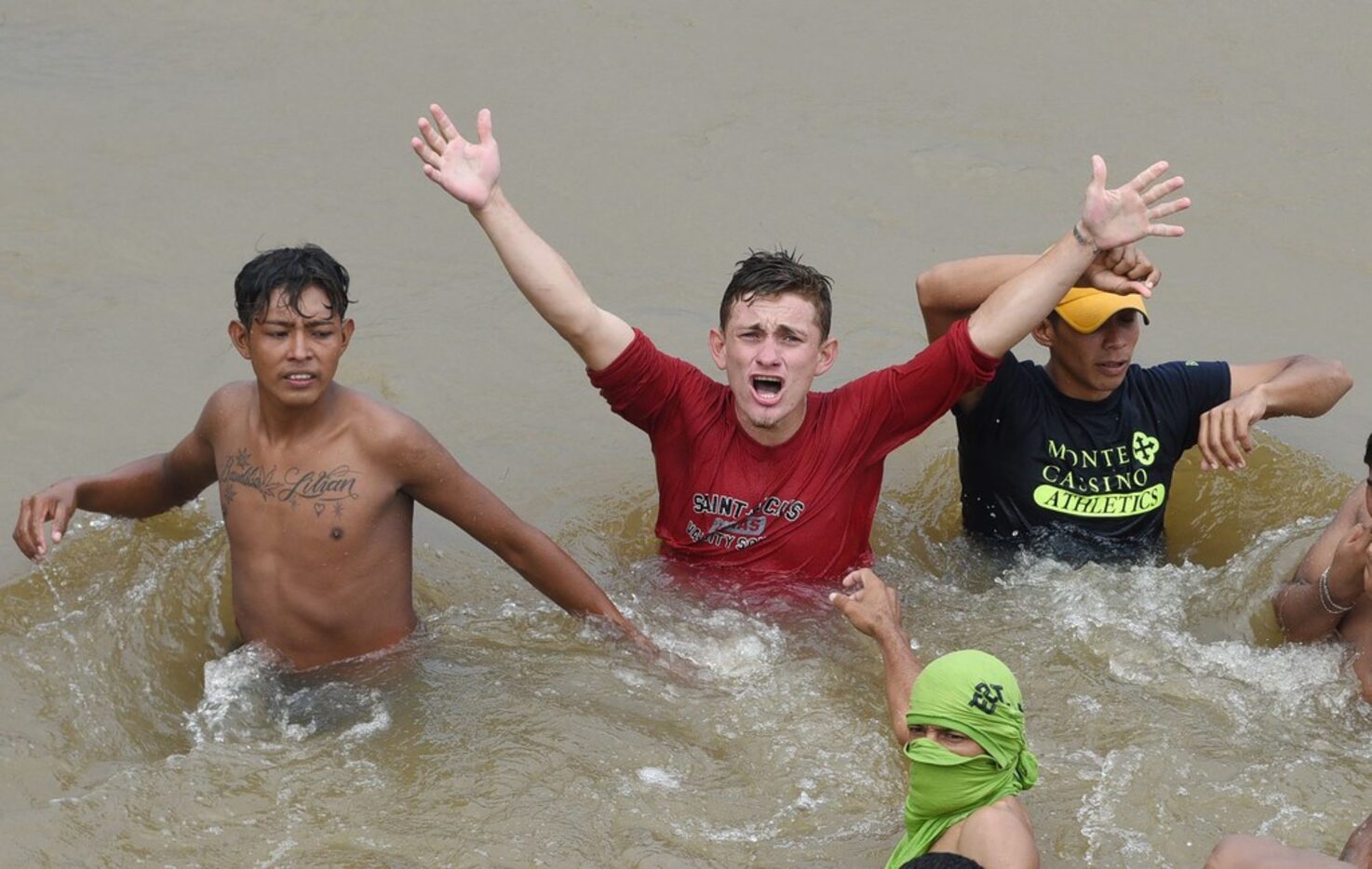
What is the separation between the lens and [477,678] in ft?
17.2

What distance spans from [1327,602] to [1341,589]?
11 cm

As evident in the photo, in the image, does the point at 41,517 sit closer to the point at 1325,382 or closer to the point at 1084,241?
the point at 1084,241

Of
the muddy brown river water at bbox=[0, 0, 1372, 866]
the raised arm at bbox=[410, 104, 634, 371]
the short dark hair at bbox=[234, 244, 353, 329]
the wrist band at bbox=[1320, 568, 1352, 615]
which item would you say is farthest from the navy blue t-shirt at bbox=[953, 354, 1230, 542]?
the short dark hair at bbox=[234, 244, 353, 329]

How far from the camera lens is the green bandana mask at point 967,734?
398cm

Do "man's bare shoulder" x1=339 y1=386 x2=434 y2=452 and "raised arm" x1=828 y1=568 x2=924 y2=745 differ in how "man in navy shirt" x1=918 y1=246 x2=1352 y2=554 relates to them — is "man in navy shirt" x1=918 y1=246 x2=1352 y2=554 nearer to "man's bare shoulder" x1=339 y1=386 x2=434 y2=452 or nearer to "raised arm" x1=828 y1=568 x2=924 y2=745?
"raised arm" x1=828 y1=568 x2=924 y2=745

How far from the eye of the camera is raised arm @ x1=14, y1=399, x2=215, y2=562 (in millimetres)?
5074

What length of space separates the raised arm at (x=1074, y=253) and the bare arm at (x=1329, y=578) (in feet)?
3.51

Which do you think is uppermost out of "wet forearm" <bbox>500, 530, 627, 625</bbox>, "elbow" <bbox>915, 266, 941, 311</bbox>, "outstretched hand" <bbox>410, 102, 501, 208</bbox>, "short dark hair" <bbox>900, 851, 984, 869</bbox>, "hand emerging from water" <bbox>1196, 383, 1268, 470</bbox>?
"outstretched hand" <bbox>410, 102, 501, 208</bbox>

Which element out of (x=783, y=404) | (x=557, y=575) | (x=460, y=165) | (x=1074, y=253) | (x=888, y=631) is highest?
(x=460, y=165)

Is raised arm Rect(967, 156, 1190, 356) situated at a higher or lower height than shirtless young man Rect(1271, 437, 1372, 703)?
higher

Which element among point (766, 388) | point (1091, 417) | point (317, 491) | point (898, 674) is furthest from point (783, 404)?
point (317, 491)

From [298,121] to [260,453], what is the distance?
334cm

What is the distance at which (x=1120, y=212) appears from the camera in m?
5.14

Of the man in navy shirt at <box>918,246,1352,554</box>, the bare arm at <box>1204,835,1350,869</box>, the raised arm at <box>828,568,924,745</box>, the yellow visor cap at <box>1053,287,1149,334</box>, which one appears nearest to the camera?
the bare arm at <box>1204,835,1350,869</box>
